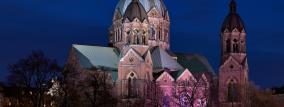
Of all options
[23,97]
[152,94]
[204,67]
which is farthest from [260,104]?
[23,97]

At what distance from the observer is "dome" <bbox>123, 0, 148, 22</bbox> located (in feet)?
354

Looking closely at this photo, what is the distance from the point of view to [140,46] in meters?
106

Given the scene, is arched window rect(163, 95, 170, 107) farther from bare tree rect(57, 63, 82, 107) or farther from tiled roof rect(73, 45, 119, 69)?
bare tree rect(57, 63, 82, 107)

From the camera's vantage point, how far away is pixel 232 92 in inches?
4370

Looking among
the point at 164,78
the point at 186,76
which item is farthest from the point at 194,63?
the point at 164,78

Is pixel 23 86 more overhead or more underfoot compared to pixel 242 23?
more underfoot

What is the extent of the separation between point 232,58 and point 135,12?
16.4m

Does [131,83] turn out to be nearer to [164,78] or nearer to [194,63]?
[164,78]

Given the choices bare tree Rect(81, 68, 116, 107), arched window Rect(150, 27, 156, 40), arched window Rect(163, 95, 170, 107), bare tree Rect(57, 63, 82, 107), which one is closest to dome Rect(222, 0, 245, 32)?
arched window Rect(150, 27, 156, 40)

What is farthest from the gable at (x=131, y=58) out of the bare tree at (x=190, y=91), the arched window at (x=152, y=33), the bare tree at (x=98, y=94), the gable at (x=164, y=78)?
the arched window at (x=152, y=33)

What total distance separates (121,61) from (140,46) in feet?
11.8

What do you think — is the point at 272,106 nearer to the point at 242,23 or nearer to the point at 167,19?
the point at 242,23

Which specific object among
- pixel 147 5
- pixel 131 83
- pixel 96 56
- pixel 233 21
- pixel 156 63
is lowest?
pixel 131 83

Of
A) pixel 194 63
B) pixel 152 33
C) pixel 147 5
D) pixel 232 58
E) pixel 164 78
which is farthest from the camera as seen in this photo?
pixel 194 63
